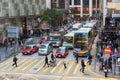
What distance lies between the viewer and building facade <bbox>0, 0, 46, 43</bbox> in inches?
2190

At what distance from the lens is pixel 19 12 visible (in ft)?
204

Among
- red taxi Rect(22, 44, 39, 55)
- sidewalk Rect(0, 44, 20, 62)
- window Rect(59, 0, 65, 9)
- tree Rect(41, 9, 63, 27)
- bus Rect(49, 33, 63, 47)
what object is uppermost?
window Rect(59, 0, 65, 9)

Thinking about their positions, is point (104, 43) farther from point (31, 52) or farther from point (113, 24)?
point (113, 24)

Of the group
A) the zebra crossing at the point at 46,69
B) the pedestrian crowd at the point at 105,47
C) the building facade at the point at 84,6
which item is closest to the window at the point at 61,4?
the building facade at the point at 84,6

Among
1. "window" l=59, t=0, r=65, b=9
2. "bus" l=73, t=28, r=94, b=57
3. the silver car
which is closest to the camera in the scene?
"bus" l=73, t=28, r=94, b=57

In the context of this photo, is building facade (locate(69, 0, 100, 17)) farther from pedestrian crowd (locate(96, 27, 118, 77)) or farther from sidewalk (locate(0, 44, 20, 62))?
sidewalk (locate(0, 44, 20, 62))

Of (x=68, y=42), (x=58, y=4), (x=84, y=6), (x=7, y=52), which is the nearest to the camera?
(x=7, y=52)

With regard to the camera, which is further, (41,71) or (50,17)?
(50,17)

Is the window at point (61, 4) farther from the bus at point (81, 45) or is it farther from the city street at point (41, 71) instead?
the city street at point (41, 71)

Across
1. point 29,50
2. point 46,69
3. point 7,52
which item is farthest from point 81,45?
point 7,52

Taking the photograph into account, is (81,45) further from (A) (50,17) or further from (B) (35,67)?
(A) (50,17)

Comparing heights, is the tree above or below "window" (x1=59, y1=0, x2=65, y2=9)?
below

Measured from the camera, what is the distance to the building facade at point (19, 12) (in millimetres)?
55638

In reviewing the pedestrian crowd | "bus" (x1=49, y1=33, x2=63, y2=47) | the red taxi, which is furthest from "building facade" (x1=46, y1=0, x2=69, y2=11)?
the red taxi
